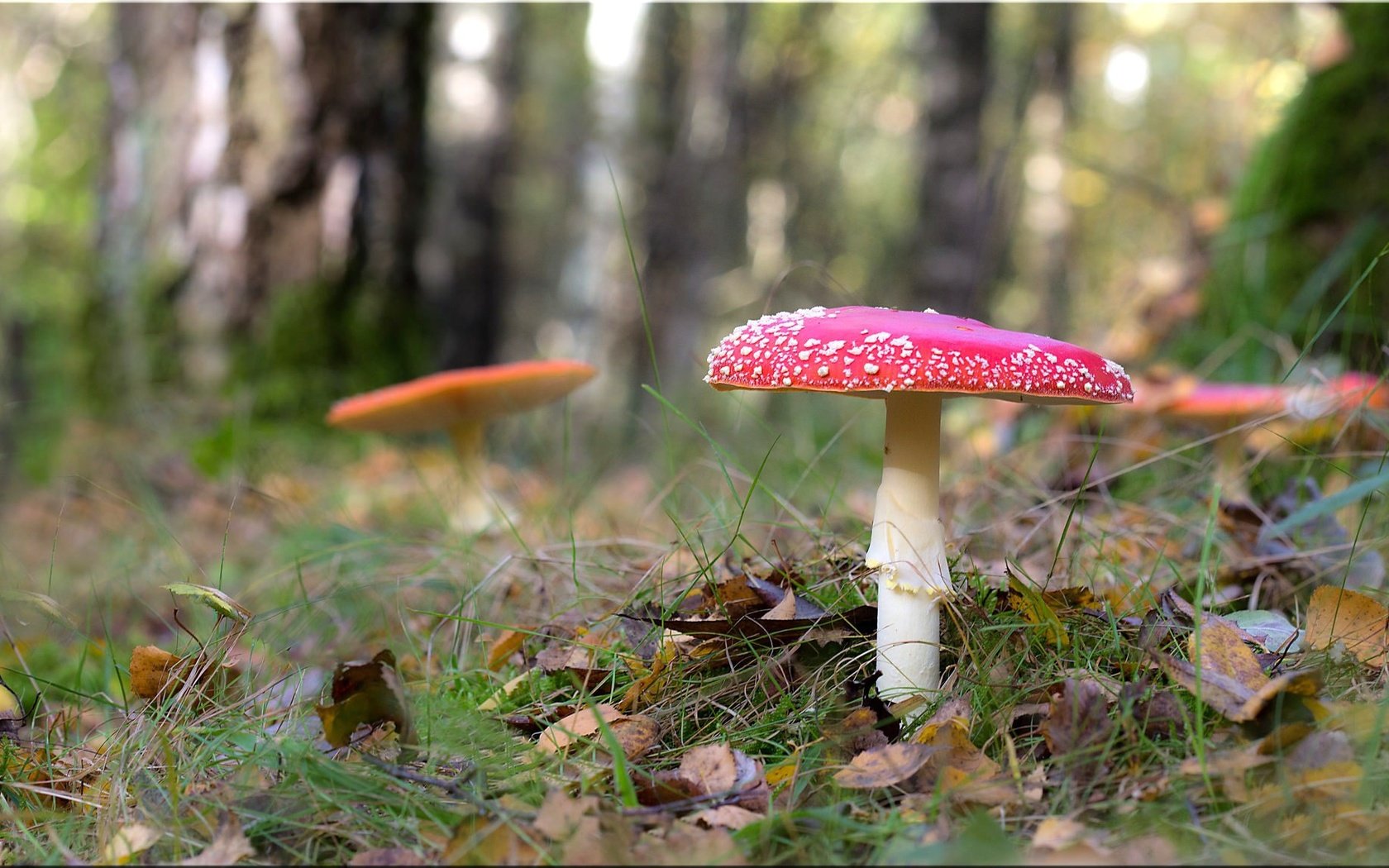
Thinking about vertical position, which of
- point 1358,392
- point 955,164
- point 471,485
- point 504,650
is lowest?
point 471,485

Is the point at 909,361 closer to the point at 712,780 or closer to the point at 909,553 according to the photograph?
the point at 909,553

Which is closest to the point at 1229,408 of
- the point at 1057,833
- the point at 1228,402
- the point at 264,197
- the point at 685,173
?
the point at 1228,402

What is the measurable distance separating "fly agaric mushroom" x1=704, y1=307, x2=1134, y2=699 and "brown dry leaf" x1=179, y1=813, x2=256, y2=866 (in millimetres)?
955

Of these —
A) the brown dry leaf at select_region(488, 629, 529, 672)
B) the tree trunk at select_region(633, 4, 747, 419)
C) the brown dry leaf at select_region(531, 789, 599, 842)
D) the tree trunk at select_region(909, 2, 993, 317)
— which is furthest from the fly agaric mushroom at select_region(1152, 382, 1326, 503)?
the tree trunk at select_region(633, 4, 747, 419)

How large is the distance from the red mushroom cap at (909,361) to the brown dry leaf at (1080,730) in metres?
0.47

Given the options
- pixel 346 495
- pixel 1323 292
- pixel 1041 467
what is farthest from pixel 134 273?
pixel 1323 292

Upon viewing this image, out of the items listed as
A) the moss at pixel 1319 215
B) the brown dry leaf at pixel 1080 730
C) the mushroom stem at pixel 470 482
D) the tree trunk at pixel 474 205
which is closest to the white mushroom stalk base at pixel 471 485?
the mushroom stem at pixel 470 482

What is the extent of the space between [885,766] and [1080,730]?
0.30 meters

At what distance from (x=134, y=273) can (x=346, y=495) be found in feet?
7.67

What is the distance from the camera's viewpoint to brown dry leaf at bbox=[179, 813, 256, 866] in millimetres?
1300

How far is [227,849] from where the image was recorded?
4.35 ft

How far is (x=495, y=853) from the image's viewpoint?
1294 mm

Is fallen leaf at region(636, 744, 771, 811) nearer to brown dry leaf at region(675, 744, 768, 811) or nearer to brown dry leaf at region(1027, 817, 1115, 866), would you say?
brown dry leaf at region(675, 744, 768, 811)

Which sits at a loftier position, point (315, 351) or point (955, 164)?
point (955, 164)
